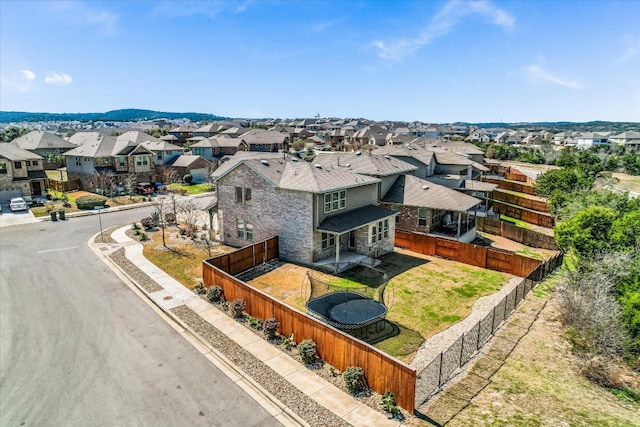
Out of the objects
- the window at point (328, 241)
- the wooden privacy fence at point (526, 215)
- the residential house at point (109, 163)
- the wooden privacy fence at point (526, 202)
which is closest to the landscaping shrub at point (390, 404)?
the window at point (328, 241)

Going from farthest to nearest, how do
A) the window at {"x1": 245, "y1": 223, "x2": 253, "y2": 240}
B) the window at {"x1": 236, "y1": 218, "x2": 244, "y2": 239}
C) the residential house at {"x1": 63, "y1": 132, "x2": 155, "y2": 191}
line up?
the residential house at {"x1": 63, "y1": 132, "x2": 155, "y2": 191}
the window at {"x1": 236, "y1": 218, "x2": 244, "y2": 239}
the window at {"x1": 245, "y1": 223, "x2": 253, "y2": 240}

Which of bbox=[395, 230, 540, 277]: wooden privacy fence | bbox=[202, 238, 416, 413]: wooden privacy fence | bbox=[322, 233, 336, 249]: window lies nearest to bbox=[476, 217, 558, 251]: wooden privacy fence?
bbox=[395, 230, 540, 277]: wooden privacy fence

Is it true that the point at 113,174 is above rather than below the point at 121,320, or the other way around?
above

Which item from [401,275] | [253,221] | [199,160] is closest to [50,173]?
[199,160]

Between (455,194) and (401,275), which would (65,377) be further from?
(455,194)

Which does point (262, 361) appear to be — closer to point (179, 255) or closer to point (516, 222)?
point (179, 255)

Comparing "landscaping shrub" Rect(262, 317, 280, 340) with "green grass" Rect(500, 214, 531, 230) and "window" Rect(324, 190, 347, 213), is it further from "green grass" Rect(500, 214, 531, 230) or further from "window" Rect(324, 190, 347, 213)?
"green grass" Rect(500, 214, 531, 230)

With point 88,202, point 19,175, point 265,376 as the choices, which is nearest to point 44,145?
point 19,175
